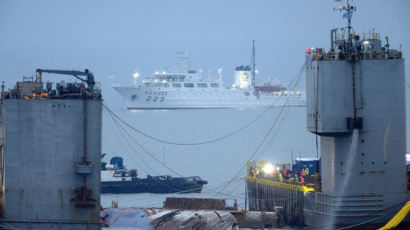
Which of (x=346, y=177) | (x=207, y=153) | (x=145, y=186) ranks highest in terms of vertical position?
(x=346, y=177)

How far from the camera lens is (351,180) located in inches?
1064

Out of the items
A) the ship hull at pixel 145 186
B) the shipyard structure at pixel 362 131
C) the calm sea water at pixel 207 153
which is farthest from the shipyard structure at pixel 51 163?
the ship hull at pixel 145 186

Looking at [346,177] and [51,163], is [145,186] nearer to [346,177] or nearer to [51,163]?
[346,177]

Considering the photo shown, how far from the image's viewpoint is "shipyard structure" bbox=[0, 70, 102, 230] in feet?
76.1

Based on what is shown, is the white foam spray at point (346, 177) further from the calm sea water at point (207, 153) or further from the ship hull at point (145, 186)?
the ship hull at point (145, 186)

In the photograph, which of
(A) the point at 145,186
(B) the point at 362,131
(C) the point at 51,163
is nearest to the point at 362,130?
(B) the point at 362,131

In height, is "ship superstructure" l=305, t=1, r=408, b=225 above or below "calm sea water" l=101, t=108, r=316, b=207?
above

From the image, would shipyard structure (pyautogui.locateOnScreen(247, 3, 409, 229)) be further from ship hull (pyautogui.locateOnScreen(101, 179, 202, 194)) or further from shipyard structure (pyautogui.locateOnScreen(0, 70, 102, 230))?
ship hull (pyautogui.locateOnScreen(101, 179, 202, 194))

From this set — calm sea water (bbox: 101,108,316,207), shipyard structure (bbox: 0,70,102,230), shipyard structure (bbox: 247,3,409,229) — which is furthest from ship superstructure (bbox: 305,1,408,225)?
calm sea water (bbox: 101,108,316,207)

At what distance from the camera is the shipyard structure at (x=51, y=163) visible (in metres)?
23.2

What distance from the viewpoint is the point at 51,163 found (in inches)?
916

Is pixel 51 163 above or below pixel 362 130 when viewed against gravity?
below

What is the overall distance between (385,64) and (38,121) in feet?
39.7

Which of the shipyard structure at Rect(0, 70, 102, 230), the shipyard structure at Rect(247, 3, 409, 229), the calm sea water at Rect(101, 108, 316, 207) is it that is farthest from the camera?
the calm sea water at Rect(101, 108, 316, 207)
